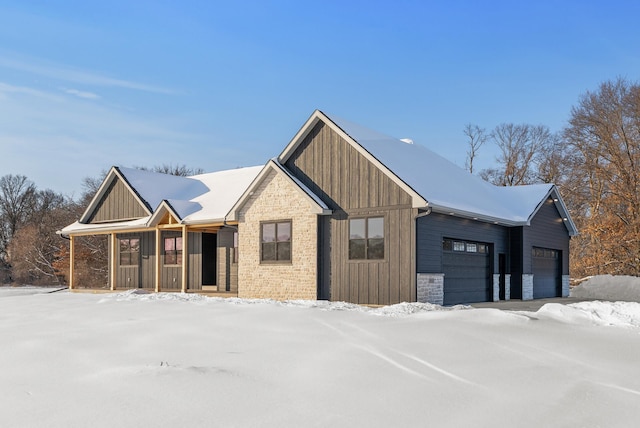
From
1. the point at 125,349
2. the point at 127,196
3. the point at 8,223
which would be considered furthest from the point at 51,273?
the point at 125,349

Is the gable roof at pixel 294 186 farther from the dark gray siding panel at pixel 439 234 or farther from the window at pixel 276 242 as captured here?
the dark gray siding panel at pixel 439 234

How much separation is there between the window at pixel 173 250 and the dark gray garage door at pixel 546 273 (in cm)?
1434

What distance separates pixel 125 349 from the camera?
9734 millimetres

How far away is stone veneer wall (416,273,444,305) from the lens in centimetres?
1781

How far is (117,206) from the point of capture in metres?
28.5

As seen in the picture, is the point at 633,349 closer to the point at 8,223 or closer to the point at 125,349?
the point at 125,349

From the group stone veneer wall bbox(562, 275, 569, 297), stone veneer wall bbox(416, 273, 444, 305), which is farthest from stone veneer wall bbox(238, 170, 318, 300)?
stone veneer wall bbox(562, 275, 569, 297)

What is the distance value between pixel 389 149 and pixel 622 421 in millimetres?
15219

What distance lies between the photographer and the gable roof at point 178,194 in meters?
24.2

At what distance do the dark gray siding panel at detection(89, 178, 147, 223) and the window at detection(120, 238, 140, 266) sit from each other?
1061 millimetres

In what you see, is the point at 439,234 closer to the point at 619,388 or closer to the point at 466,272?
the point at 466,272

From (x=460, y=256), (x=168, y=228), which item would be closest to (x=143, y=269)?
(x=168, y=228)

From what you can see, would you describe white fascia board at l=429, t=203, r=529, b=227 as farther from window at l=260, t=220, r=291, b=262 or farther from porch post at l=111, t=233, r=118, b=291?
porch post at l=111, t=233, r=118, b=291

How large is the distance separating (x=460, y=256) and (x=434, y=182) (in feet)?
8.32
